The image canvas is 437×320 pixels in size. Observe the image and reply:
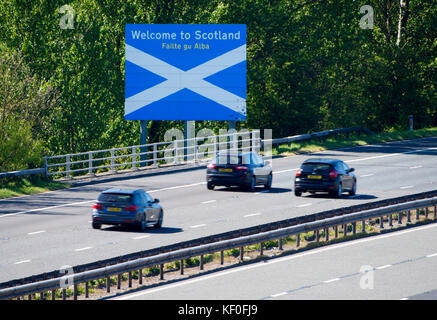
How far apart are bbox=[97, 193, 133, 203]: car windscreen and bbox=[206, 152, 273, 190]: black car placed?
27.2 ft

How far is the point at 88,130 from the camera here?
189 ft

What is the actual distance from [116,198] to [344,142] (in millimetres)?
24619

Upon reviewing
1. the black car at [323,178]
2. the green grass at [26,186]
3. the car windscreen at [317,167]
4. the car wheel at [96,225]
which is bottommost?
the car wheel at [96,225]

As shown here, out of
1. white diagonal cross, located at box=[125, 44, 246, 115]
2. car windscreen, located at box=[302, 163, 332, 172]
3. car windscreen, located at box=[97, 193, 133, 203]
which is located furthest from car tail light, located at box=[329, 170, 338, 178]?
white diagonal cross, located at box=[125, 44, 246, 115]

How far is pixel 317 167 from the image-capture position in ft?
103

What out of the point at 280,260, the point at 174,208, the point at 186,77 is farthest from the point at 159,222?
the point at 186,77

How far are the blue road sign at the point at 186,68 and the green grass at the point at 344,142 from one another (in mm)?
3397

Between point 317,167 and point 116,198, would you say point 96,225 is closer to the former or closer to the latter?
point 116,198

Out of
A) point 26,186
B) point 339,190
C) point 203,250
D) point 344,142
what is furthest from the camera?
point 344,142

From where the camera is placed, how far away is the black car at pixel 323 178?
31.0m

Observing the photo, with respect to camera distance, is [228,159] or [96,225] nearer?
[96,225]
